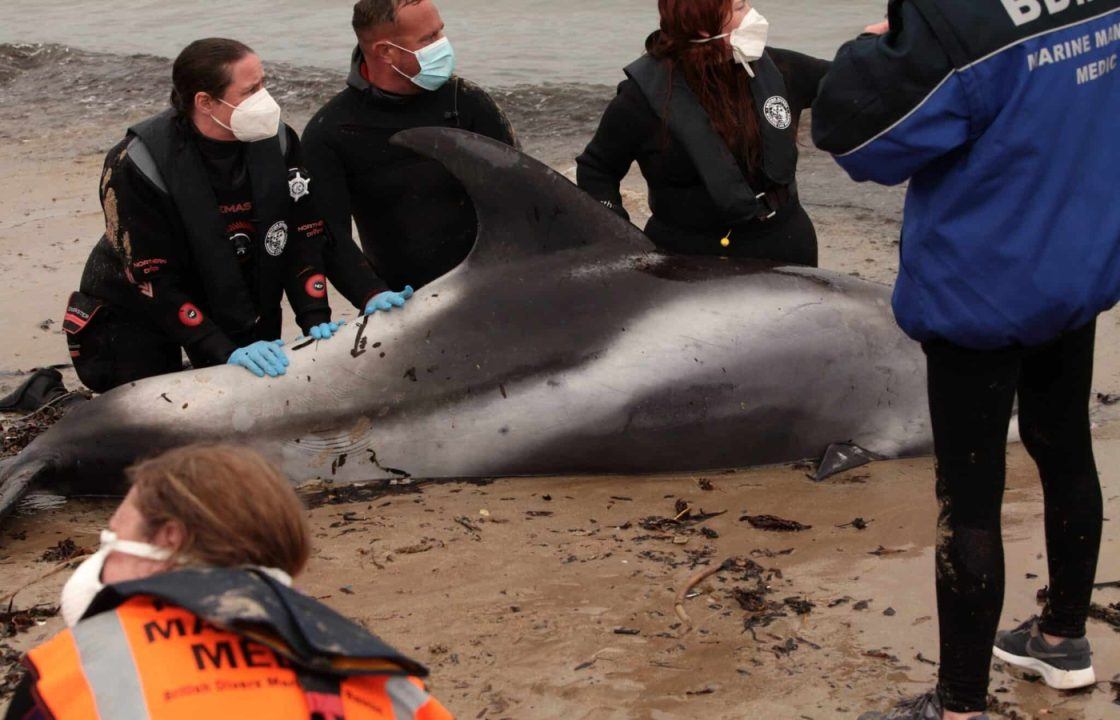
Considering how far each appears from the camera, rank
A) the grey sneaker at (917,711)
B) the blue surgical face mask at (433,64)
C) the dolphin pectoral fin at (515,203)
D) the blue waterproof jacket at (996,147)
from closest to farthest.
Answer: the blue waterproof jacket at (996,147)
the grey sneaker at (917,711)
the dolphin pectoral fin at (515,203)
the blue surgical face mask at (433,64)

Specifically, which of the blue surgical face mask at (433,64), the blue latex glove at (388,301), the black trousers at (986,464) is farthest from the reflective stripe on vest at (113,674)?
the blue surgical face mask at (433,64)

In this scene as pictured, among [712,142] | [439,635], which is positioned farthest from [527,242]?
[439,635]

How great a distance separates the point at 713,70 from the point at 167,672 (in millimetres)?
4195

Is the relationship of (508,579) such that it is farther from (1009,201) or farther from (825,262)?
(825,262)

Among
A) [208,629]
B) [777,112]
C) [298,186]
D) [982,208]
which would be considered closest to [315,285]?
[298,186]

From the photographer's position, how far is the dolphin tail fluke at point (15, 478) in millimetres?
5684

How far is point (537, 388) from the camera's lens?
602 centimetres

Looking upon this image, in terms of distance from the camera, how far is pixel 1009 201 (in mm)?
3455

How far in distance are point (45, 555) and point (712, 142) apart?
3.10 m

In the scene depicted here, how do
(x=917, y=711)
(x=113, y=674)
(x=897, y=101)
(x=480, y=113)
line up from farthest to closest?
1. (x=480, y=113)
2. (x=917, y=711)
3. (x=897, y=101)
4. (x=113, y=674)

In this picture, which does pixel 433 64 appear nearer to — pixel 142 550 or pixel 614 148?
pixel 614 148

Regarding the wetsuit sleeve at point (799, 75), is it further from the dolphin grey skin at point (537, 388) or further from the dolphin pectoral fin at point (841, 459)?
the dolphin pectoral fin at point (841, 459)

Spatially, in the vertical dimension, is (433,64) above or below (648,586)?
above

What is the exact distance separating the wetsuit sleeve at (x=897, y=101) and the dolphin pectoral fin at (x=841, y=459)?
8.10 ft
